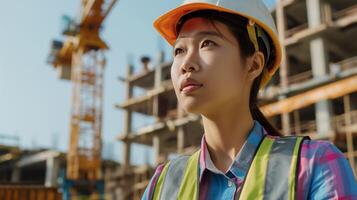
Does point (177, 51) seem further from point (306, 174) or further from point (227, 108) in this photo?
point (306, 174)

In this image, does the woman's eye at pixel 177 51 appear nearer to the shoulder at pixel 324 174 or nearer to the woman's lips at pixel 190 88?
the woman's lips at pixel 190 88

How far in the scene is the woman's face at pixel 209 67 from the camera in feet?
5.38

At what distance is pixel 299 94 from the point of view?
29.9 metres

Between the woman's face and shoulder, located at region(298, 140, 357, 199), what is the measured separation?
1.19ft

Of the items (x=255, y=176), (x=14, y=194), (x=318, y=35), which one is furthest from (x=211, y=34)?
(x=318, y=35)

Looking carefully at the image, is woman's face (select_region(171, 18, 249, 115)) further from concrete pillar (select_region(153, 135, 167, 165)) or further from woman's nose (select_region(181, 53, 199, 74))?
concrete pillar (select_region(153, 135, 167, 165))

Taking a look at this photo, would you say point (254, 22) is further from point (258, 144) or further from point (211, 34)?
point (258, 144)

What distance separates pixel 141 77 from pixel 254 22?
43.7 m

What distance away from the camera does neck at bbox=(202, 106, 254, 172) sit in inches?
68.2

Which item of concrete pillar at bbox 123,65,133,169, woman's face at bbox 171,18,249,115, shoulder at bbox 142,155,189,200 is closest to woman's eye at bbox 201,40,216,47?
woman's face at bbox 171,18,249,115

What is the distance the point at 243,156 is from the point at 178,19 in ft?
2.05

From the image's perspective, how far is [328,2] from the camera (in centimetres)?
3052

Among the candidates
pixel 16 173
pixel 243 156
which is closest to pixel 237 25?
pixel 243 156

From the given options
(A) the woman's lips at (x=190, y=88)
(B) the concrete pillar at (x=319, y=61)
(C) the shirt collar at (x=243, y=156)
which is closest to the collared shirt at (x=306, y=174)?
(C) the shirt collar at (x=243, y=156)
